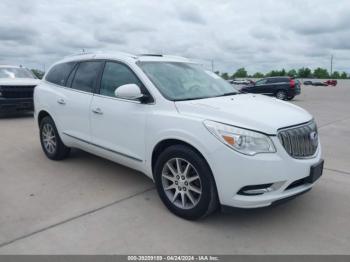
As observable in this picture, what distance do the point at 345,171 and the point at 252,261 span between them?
10.0 ft

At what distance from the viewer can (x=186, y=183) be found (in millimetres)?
3465

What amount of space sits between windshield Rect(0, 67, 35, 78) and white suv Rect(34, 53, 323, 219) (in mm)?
7634

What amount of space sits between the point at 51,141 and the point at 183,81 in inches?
112

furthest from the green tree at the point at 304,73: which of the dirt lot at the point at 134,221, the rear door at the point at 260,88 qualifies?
the dirt lot at the point at 134,221

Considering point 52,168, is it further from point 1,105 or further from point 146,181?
point 1,105

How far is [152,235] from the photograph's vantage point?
3.23 metres

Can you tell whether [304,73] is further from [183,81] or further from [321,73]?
[183,81]

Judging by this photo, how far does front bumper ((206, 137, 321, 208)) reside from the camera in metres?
3.00

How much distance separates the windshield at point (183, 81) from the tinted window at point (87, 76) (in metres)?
0.90

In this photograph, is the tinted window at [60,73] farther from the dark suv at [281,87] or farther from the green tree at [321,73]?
the green tree at [321,73]

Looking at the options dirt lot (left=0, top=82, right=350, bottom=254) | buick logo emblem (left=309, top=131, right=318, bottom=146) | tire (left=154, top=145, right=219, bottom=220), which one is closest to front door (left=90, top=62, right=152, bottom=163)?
tire (left=154, top=145, right=219, bottom=220)

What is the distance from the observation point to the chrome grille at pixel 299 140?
318cm

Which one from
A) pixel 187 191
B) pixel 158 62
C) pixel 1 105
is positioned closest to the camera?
pixel 187 191

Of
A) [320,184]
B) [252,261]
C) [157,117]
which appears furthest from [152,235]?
[320,184]
